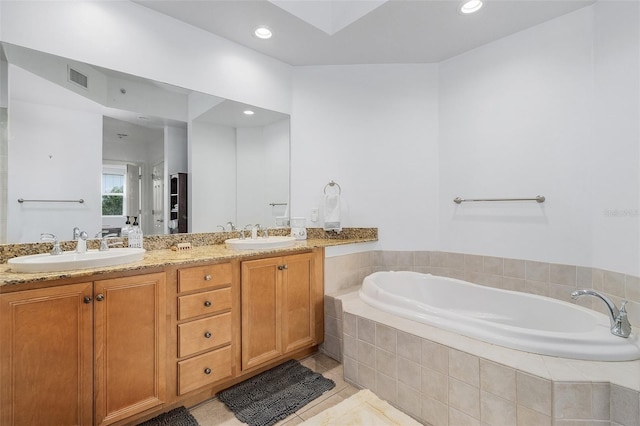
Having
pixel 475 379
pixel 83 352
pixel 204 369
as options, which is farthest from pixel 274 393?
pixel 475 379

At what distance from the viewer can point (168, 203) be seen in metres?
2.20

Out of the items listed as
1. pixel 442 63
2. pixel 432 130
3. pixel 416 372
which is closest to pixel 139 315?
pixel 416 372

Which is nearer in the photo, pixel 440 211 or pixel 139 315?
pixel 139 315

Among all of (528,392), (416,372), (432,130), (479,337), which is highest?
(432,130)

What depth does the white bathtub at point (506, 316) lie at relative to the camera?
51.9 inches

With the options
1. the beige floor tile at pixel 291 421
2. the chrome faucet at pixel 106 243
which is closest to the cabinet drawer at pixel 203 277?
the chrome faucet at pixel 106 243

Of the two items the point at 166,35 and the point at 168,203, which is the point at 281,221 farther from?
the point at 166,35

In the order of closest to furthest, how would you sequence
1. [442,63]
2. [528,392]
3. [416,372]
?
[528,392] → [416,372] → [442,63]

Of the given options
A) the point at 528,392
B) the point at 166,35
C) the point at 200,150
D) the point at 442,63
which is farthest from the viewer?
the point at 442,63

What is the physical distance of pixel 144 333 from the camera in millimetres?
1559

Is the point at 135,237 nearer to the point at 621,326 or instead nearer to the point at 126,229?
the point at 126,229

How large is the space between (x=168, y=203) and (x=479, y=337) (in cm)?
218

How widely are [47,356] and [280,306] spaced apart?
1240 millimetres

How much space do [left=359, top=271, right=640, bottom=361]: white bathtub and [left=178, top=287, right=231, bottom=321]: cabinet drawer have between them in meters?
0.97
